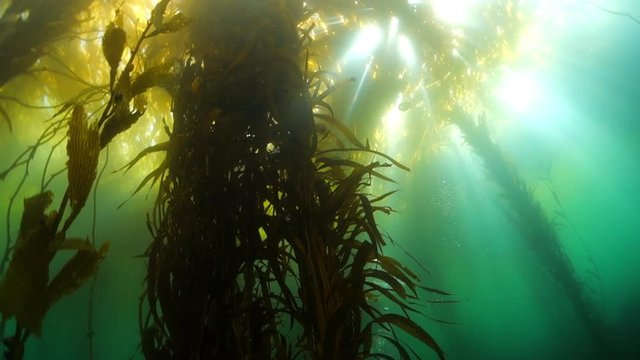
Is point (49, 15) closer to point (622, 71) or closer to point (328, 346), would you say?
point (328, 346)

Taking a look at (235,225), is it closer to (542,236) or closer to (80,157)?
(80,157)

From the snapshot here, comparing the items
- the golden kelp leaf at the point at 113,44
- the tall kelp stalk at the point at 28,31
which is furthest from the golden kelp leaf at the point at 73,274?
the tall kelp stalk at the point at 28,31

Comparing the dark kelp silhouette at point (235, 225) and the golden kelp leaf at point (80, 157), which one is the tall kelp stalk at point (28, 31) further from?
the golden kelp leaf at point (80, 157)

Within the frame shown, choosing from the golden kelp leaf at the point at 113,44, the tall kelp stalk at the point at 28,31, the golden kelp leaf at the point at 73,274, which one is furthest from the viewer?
the tall kelp stalk at the point at 28,31

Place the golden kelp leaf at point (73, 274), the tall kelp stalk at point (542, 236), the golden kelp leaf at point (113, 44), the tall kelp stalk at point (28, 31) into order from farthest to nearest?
the tall kelp stalk at point (542, 236) → the tall kelp stalk at point (28, 31) → the golden kelp leaf at point (113, 44) → the golden kelp leaf at point (73, 274)

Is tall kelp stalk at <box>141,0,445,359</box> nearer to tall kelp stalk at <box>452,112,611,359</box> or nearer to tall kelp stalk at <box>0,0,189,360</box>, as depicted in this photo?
tall kelp stalk at <box>0,0,189,360</box>

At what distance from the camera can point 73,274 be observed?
1.40 m

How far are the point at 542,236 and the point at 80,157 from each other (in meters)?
13.9

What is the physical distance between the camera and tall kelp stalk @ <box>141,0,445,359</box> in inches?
55.8

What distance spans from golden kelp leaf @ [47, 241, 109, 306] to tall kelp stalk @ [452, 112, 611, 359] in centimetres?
1040

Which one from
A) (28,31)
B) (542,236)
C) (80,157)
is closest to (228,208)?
(80,157)

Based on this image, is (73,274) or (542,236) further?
(542,236)

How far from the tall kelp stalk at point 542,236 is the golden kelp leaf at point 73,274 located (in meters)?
10.4

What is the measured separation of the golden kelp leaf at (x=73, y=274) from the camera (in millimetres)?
1363
